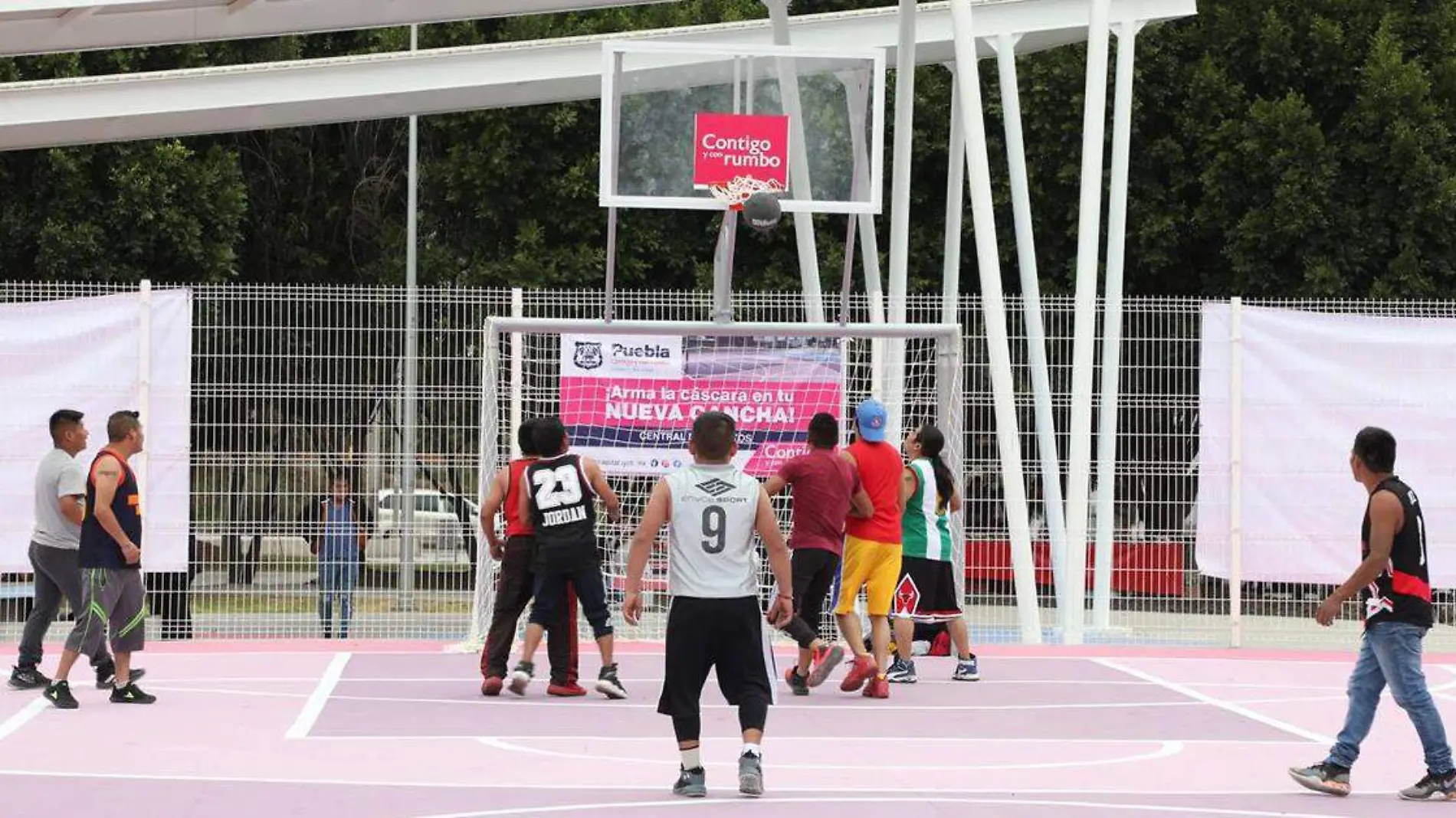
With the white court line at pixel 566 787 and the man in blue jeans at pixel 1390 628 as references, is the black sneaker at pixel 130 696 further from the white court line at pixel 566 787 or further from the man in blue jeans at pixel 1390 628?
the man in blue jeans at pixel 1390 628

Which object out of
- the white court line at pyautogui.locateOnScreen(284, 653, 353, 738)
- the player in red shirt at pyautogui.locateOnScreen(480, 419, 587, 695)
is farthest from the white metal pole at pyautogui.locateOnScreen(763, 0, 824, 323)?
the white court line at pyautogui.locateOnScreen(284, 653, 353, 738)

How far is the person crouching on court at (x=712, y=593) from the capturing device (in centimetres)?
906

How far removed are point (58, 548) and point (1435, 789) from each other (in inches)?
316

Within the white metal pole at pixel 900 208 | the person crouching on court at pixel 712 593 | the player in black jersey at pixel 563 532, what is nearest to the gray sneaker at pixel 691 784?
the person crouching on court at pixel 712 593

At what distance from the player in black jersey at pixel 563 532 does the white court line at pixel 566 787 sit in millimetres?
3310

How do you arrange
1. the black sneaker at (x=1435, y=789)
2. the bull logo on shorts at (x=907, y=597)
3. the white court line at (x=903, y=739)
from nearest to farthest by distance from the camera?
the black sneaker at (x=1435, y=789) → the white court line at (x=903, y=739) → the bull logo on shorts at (x=907, y=597)

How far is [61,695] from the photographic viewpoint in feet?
39.2

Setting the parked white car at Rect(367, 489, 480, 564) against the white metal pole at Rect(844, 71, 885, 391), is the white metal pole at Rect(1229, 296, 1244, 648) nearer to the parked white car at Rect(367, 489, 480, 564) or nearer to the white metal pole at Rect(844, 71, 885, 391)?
the white metal pole at Rect(844, 71, 885, 391)

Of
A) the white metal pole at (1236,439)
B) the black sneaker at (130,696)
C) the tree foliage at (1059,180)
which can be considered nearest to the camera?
the black sneaker at (130,696)

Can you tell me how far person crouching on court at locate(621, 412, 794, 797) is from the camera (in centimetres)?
906

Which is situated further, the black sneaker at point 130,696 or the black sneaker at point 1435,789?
the black sneaker at point 130,696

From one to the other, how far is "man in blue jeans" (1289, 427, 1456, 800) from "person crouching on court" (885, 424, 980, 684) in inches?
176

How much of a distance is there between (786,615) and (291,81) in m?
11.8

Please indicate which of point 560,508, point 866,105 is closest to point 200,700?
point 560,508
